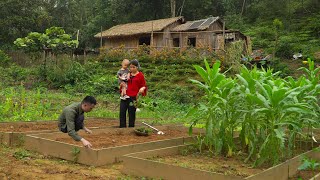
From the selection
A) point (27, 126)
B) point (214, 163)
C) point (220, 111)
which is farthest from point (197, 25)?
point (214, 163)

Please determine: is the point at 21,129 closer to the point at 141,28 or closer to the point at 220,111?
the point at 220,111

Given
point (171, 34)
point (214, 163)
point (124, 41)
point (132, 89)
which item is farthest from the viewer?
point (124, 41)

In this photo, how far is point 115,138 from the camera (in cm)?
613

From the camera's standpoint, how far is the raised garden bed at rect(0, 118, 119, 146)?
5.44m

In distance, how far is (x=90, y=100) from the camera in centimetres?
484

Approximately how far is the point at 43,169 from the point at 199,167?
5.82ft

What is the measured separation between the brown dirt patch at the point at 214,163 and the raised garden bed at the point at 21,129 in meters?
2.23

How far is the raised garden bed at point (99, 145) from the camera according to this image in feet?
15.0

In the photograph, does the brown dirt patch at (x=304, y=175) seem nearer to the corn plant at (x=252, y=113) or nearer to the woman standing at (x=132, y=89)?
the corn plant at (x=252, y=113)

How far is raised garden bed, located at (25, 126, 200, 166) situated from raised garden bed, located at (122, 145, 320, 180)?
42 centimetres

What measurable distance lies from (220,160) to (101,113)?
19.4ft

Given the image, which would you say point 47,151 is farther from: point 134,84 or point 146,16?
point 146,16

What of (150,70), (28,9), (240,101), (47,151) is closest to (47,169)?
(47,151)

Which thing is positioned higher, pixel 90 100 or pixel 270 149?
pixel 90 100
